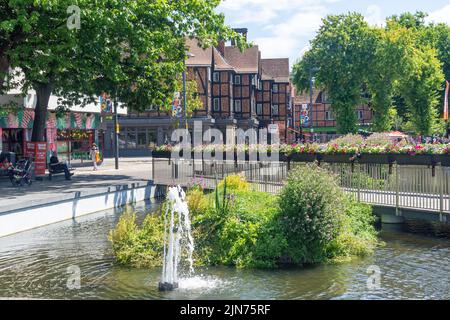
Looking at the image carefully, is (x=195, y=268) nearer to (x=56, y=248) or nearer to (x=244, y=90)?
(x=56, y=248)

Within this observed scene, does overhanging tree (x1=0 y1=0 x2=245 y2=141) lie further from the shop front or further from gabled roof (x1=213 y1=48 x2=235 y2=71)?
gabled roof (x1=213 y1=48 x2=235 y2=71)

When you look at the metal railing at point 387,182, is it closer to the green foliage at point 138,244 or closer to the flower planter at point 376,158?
the flower planter at point 376,158

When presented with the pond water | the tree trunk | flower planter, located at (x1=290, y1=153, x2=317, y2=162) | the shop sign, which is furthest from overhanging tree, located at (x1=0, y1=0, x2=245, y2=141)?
the pond water

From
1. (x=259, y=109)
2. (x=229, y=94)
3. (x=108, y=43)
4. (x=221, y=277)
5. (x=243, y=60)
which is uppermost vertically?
(x=243, y=60)

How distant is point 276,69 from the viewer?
92188 mm

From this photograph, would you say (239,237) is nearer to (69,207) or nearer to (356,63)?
(69,207)

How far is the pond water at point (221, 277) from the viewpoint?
10875mm

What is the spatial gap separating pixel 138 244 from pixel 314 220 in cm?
398

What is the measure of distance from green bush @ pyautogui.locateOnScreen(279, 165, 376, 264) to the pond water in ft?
1.55

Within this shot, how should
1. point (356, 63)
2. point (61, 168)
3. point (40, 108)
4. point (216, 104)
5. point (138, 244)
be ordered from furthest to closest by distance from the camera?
point (216, 104), point (356, 63), point (40, 108), point (61, 168), point (138, 244)

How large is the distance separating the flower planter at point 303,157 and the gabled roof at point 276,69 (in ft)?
210

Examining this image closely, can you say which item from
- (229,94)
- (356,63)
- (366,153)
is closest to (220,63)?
(229,94)

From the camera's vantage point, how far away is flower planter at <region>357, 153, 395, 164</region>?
74.9ft

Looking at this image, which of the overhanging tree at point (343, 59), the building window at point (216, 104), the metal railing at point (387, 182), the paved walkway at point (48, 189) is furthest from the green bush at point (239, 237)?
the building window at point (216, 104)
